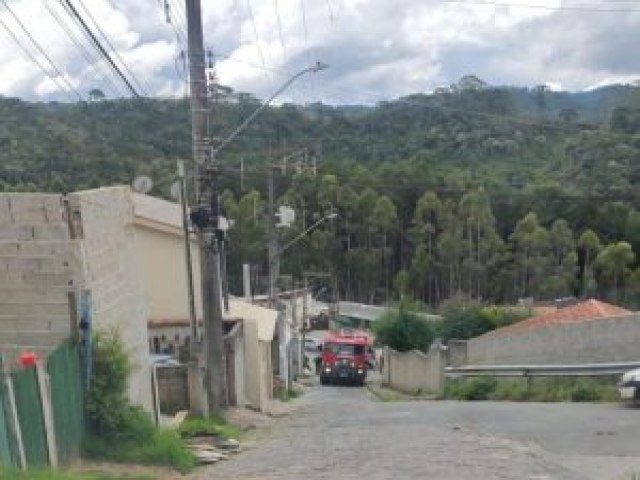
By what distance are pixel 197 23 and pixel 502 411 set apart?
1103 centimetres

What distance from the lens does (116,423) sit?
16.1 meters

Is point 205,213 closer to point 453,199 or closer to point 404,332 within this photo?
point 404,332

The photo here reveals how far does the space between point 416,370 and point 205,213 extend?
2449 centimetres

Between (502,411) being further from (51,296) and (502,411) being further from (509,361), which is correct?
(509,361)

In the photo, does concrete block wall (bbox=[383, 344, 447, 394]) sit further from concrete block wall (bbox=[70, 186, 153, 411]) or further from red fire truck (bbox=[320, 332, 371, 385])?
concrete block wall (bbox=[70, 186, 153, 411])

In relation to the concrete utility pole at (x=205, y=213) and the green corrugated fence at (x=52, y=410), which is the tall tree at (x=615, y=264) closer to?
the concrete utility pole at (x=205, y=213)

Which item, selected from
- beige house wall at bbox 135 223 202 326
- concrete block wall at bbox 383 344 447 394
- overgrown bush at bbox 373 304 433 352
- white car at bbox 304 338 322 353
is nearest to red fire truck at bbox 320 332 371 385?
overgrown bush at bbox 373 304 433 352

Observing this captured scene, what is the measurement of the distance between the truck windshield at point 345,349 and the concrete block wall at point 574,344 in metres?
18.8

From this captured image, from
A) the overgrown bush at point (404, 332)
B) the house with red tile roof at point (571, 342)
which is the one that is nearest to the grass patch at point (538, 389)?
the house with red tile roof at point (571, 342)

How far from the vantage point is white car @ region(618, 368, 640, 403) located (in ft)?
72.4

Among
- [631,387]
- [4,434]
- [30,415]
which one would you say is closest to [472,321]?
[631,387]

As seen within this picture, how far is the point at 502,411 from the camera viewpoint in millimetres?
23812

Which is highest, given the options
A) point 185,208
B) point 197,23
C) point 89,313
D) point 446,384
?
point 197,23

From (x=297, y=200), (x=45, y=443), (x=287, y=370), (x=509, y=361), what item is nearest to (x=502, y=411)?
(x=45, y=443)
